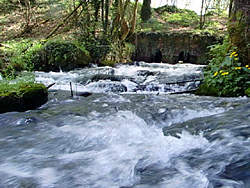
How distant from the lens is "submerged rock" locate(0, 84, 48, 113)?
4027mm

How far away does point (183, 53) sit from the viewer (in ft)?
39.9

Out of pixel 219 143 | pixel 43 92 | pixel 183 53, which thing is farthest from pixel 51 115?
pixel 183 53

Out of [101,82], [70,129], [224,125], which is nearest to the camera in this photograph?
[224,125]

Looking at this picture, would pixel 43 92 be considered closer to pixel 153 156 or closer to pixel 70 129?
pixel 70 129

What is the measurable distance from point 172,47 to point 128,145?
10381 mm

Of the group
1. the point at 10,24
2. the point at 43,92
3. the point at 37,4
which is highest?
the point at 37,4

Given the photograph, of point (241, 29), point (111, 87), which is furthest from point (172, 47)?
point (241, 29)

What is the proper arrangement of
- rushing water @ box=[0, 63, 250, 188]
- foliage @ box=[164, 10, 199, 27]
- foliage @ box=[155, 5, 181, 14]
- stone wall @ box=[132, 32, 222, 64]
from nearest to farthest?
rushing water @ box=[0, 63, 250, 188]
stone wall @ box=[132, 32, 222, 64]
foliage @ box=[164, 10, 199, 27]
foliage @ box=[155, 5, 181, 14]

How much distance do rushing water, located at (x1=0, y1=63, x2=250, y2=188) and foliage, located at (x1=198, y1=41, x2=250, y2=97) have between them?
0.46m

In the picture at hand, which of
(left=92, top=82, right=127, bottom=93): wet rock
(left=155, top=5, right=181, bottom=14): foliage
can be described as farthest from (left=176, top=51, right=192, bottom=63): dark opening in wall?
(left=155, top=5, right=181, bottom=14): foliage

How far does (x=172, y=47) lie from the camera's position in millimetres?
12281

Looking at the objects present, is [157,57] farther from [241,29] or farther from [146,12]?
[241,29]

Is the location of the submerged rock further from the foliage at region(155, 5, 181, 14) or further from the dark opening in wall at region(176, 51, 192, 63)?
the foliage at region(155, 5, 181, 14)

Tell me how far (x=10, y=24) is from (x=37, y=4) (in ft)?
11.2
